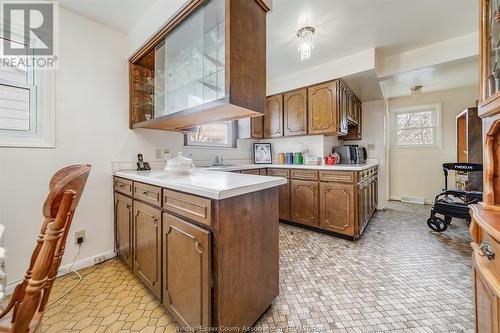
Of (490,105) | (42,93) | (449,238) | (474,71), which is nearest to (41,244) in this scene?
(490,105)

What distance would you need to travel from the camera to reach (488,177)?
88cm

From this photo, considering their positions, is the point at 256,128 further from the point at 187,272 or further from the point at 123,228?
the point at 187,272

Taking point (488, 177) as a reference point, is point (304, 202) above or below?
below

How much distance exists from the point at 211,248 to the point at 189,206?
263 mm

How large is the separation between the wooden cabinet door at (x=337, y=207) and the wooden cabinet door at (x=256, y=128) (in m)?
1.45

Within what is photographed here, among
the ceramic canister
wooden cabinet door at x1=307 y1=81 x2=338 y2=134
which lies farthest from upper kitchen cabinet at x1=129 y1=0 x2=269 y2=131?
the ceramic canister

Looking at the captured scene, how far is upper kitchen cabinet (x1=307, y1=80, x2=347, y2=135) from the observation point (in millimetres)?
2863

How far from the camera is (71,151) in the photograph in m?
1.89

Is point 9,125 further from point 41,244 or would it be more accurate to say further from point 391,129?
point 391,129

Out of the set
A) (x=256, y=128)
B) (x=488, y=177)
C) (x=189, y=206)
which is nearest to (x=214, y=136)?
(x=256, y=128)

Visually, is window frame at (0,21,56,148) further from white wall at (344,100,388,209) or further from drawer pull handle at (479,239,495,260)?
white wall at (344,100,388,209)

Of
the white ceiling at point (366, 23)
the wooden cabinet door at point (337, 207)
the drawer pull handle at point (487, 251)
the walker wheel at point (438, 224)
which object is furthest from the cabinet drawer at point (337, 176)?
the drawer pull handle at point (487, 251)

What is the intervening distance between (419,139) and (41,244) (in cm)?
610

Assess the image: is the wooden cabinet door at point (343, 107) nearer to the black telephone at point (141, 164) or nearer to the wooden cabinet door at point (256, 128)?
the wooden cabinet door at point (256, 128)
